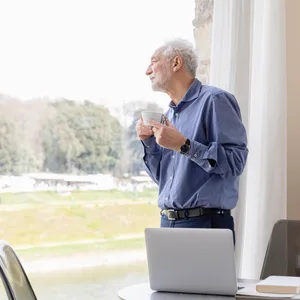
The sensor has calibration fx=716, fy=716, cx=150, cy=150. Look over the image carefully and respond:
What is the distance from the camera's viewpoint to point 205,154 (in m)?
2.77

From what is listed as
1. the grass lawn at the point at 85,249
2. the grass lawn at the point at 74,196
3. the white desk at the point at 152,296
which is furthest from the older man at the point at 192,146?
the white desk at the point at 152,296

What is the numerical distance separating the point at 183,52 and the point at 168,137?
0.47m

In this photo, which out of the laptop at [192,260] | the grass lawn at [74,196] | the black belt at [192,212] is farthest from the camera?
the grass lawn at [74,196]

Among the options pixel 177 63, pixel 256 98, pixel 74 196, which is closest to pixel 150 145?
pixel 177 63

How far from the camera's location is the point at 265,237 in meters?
3.54

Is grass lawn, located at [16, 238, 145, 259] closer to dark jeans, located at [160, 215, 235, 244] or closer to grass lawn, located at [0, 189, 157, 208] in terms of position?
grass lawn, located at [0, 189, 157, 208]

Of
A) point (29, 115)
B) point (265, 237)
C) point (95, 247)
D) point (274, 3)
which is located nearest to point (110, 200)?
point (95, 247)

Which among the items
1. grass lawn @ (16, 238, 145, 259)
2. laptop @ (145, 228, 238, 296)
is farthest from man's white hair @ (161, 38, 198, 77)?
laptop @ (145, 228, 238, 296)

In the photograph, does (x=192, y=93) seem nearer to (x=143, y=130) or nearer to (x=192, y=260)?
(x=143, y=130)

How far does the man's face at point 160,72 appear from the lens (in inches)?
118

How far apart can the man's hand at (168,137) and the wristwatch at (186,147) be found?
1cm

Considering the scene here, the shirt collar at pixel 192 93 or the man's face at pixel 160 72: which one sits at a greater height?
the man's face at pixel 160 72

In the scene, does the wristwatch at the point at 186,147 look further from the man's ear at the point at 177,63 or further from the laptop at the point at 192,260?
the laptop at the point at 192,260

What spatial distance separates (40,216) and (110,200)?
36cm
